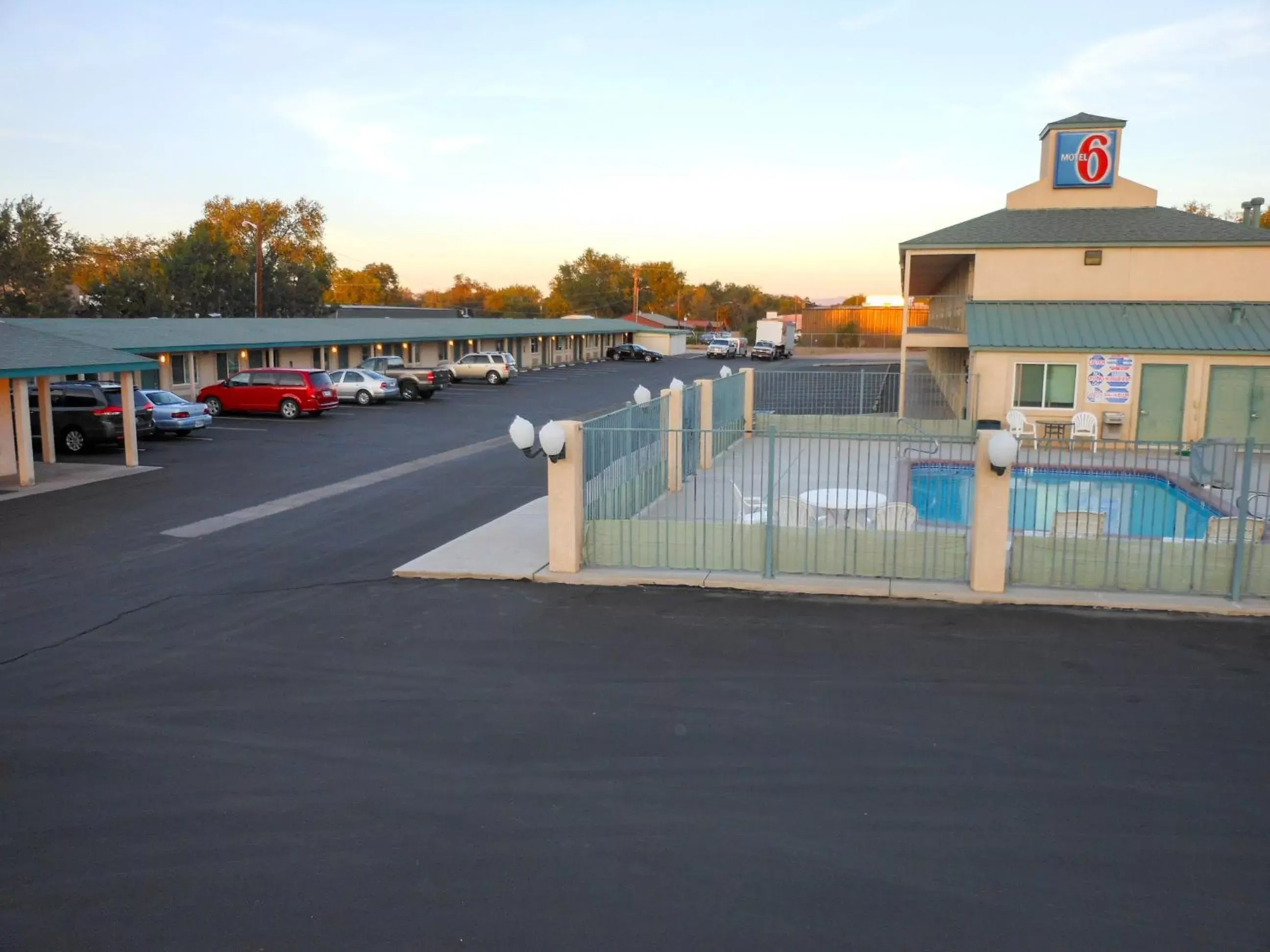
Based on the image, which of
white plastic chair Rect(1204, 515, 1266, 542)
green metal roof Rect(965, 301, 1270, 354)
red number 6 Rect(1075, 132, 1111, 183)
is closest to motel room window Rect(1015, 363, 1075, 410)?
green metal roof Rect(965, 301, 1270, 354)

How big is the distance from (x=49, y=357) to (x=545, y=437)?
1454 centimetres

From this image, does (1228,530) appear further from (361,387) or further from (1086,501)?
(361,387)

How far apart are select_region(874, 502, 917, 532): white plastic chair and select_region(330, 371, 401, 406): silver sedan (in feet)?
97.4

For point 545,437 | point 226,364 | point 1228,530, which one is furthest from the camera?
point 226,364

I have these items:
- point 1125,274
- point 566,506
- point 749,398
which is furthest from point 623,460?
point 1125,274

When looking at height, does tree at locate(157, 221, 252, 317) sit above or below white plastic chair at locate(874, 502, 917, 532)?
above

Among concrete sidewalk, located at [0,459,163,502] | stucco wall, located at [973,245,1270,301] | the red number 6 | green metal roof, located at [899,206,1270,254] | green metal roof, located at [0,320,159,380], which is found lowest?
concrete sidewalk, located at [0,459,163,502]

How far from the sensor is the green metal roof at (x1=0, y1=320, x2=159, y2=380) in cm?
2019

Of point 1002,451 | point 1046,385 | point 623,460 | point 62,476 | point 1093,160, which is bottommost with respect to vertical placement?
point 62,476

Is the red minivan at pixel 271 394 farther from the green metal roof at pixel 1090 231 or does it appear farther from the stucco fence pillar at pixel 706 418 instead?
the green metal roof at pixel 1090 231

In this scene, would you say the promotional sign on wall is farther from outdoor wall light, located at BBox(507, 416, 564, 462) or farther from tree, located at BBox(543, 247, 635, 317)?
tree, located at BBox(543, 247, 635, 317)

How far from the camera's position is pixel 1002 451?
36.6ft

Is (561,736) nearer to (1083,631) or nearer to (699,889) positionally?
(699,889)

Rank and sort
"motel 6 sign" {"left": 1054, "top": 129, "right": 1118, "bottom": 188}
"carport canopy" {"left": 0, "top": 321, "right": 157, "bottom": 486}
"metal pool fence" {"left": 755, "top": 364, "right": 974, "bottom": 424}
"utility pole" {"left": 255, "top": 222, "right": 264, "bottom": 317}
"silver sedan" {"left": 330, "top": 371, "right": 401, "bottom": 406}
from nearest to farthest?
"carport canopy" {"left": 0, "top": 321, "right": 157, "bottom": 486}, "motel 6 sign" {"left": 1054, "top": 129, "right": 1118, "bottom": 188}, "metal pool fence" {"left": 755, "top": 364, "right": 974, "bottom": 424}, "silver sedan" {"left": 330, "top": 371, "right": 401, "bottom": 406}, "utility pole" {"left": 255, "top": 222, "right": 264, "bottom": 317}
